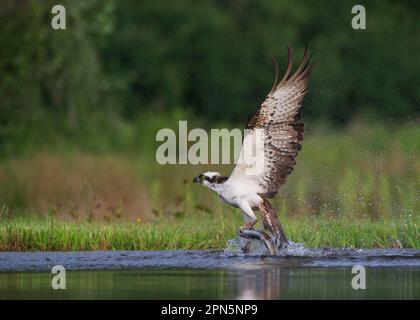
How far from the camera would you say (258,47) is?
30.5m

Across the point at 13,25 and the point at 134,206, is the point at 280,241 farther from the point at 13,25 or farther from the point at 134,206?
the point at 13,25

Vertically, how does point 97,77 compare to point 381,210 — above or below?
above

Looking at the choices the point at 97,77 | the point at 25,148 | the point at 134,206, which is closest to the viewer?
the point at 134,206

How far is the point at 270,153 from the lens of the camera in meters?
13.6

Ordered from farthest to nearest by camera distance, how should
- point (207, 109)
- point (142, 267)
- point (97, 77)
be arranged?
point (207, 109)
point (97, 77)
point (142, 267)

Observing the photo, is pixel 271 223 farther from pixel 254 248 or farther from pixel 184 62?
pixel 184 62

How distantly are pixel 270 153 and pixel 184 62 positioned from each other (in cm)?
1748

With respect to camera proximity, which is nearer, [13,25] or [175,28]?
[13,25]

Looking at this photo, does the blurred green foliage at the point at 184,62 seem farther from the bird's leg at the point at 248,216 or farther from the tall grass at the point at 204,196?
the bird's leg at the point at 248,216

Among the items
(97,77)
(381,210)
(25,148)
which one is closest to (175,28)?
(97,77)

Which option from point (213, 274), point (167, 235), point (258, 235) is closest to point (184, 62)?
point (167, 235)

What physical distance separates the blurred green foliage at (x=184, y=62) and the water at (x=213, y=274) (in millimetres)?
9912

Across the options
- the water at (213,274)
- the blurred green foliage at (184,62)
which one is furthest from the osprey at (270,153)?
the blurred green foliage at (184,62)
